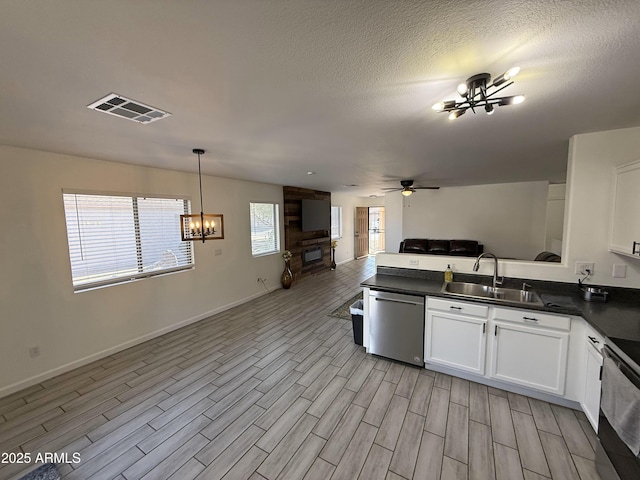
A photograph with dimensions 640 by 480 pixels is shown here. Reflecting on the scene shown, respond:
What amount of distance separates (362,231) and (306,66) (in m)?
9.31

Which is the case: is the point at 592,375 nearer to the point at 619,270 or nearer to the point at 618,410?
the point at 618,410

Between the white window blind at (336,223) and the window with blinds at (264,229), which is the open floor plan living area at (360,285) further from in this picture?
the white window blind at (336,223)

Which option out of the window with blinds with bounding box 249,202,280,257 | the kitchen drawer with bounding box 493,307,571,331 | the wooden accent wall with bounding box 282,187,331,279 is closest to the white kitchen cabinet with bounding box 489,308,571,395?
the kitchen drawer with bounding box 493,307,571,331

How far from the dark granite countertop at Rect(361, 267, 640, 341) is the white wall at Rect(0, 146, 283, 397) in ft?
10.1

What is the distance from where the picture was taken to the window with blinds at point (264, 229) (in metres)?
5.53

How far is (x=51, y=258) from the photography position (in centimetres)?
284

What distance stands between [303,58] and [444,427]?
9.06 ft

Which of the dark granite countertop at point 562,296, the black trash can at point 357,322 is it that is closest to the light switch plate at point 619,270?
the dark granite countertop at point 562,296

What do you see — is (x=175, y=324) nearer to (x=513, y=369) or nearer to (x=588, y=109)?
(x=513, y=369)

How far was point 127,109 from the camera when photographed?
1.74m

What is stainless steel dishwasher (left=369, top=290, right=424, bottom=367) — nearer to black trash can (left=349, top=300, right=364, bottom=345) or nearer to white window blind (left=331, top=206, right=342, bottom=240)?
black trash can (left=349, top=300, right=364, bottom=345)

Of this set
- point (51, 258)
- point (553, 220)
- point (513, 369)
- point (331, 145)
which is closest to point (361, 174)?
point (331, 145)

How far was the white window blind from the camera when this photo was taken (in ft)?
29.0

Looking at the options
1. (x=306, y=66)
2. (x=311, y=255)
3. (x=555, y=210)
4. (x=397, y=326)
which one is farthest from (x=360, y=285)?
(x=555, y=210)
